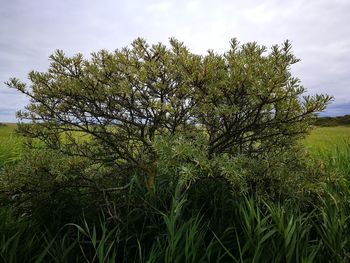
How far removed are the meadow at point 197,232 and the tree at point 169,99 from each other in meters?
0.60

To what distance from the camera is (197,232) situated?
3.61m

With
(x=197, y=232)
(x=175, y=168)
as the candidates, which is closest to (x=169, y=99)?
(x=175, y=168)

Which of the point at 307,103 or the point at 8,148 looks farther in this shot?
the point at 8,148

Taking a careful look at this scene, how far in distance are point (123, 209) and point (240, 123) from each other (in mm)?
1804

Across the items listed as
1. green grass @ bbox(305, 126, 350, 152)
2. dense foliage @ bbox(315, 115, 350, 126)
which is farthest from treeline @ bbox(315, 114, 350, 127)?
green grass @ bbox(305, 126, 350, 152)

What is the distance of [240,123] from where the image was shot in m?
4.15

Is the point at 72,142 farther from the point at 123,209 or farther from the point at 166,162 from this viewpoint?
the point at 166,162

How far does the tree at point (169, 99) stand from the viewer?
3.57 meters

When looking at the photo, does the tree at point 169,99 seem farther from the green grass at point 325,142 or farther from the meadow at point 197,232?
the green grass at point 325,142

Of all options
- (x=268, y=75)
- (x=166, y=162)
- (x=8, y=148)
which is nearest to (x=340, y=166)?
(x=268, y=75)

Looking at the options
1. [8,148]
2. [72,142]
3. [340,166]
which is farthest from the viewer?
[8,148]

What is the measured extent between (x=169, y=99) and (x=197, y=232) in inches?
60.5

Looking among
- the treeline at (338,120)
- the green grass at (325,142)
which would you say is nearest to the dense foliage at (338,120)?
the treeline at (338,120)

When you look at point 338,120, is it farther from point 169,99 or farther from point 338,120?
point 169,99
